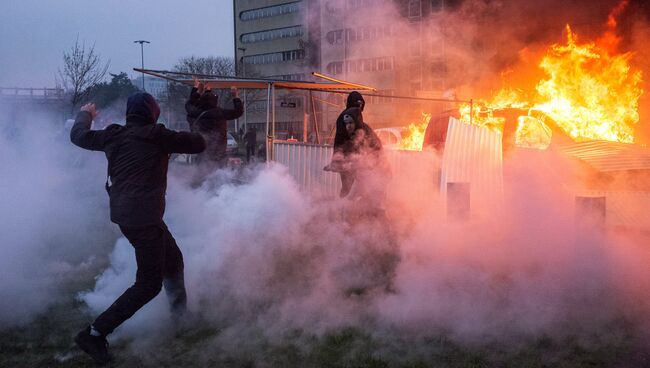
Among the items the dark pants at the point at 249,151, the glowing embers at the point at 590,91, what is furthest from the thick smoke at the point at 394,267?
the dark pants at the point at 249,151

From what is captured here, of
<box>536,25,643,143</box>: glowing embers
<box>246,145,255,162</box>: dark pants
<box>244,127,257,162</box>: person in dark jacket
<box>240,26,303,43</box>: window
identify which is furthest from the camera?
<box>240,26,303,43</box>: window

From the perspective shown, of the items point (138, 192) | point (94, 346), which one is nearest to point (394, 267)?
point (138, 192)

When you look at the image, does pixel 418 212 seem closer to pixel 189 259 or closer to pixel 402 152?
pixel 402 152

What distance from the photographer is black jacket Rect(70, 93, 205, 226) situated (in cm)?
308

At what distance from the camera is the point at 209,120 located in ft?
22.4

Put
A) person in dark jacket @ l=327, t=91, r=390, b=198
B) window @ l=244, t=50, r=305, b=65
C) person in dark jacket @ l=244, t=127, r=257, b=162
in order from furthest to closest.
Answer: window @ l=244, t=50, r=305, b=65 < person in dark jacket @ l=244, t=127, r=257, b=162 < person in dark jacket @ l=327, t=91, r=390, b=198

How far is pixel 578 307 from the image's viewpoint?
11.7 ft

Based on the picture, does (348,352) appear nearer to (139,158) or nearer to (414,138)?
(139,158)

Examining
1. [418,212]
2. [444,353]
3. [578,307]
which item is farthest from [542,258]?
[444,353]

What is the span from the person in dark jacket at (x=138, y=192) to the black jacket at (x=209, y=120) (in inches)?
141

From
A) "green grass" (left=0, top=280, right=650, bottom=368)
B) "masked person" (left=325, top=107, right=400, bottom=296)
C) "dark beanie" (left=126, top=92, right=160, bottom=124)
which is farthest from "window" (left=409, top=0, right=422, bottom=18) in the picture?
"green grass" (left=0, top=280, right=650, bottom=368)

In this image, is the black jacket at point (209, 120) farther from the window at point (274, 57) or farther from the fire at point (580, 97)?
the window at point (274, 57)

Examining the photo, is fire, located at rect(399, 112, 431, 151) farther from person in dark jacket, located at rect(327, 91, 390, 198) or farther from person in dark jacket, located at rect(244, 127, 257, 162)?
person in dark jacket, located at rect(244, 127, 257, 162)

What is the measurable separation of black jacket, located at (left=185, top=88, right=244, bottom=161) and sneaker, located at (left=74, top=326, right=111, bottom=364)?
4024 mm
